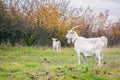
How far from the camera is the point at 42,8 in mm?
54031

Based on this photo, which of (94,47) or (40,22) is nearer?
(94,47)

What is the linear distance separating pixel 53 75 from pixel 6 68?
339 centimetres

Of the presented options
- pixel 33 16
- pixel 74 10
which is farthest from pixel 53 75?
pixel 74 10


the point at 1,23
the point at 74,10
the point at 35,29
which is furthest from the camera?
the point at 74,10

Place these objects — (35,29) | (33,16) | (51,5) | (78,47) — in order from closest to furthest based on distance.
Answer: (78,47)
(35,29)
(33,16)
(51,5)

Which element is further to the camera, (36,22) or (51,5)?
(51,5)

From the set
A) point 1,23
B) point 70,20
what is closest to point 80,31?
point 70,20

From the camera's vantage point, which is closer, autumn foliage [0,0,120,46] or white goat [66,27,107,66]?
white goat [66,27,107,66]

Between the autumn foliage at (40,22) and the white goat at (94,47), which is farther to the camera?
the autumn foliage at (40,22)

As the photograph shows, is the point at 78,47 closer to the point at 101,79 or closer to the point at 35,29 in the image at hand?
the point at 101,79

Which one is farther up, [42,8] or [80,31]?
[42,8]

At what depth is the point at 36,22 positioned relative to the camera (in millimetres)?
51031

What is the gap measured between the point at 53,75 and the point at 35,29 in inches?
1495

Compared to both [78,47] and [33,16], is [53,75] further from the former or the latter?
[33,16]
